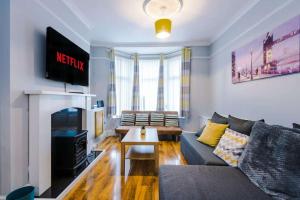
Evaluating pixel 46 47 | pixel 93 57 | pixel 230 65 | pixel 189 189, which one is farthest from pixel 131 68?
pixel 189 189

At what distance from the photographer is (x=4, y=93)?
1666mm

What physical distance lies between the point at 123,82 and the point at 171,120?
73.7 inches

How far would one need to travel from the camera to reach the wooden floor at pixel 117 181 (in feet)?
6.45

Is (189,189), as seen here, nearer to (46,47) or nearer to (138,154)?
(138,154)

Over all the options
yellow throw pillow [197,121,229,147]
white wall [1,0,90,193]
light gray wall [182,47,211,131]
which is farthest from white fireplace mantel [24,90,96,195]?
light gray wall [182,47,211,131]

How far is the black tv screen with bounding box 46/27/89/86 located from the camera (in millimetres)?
2094

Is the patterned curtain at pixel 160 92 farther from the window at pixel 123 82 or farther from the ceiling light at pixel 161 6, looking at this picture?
the ceiling light at pixel 161 6

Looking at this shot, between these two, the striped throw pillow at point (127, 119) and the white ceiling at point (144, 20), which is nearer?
the white ceiling at point (144, 20)

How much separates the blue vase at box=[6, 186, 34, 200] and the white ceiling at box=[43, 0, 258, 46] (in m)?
2.52

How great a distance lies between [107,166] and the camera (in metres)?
2.78

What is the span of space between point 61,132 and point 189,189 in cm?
199

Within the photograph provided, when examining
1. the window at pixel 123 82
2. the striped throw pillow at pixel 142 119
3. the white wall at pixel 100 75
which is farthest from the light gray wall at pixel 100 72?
the striped throw pillow at pixel 142 119

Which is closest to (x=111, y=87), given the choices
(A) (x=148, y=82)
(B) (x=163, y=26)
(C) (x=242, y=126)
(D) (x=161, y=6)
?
(A) (x=148, y=82)

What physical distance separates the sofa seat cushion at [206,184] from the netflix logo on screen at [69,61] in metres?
1.94
